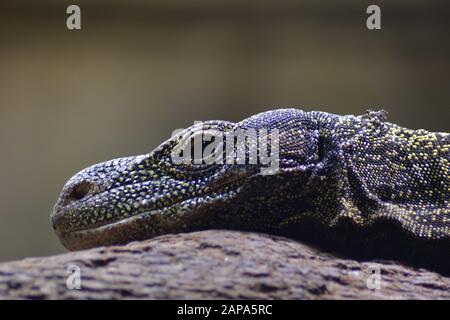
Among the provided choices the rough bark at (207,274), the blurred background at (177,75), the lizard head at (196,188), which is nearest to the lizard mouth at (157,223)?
the lizard head at (196,188)

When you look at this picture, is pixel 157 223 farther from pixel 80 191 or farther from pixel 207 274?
pixel 207 274

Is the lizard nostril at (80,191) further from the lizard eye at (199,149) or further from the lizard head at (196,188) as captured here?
the lizard eye at (199,149)

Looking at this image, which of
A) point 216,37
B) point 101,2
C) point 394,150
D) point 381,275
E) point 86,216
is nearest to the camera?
point 381,275

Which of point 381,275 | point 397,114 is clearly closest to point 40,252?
point 381,275

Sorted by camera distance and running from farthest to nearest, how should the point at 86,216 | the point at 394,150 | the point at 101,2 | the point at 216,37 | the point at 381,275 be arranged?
the point at 216,37 → the point at 101,2 → the point at 394,150 → the point at 86,216 → the point at 381,275

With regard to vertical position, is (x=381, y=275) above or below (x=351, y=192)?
below

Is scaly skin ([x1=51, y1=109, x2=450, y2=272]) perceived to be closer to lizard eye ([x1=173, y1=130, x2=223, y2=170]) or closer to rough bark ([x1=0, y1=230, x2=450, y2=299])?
lizard eye ([x1=173, y1=130, x2=223, y2=170])

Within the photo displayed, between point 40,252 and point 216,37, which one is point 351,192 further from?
point 40,252
